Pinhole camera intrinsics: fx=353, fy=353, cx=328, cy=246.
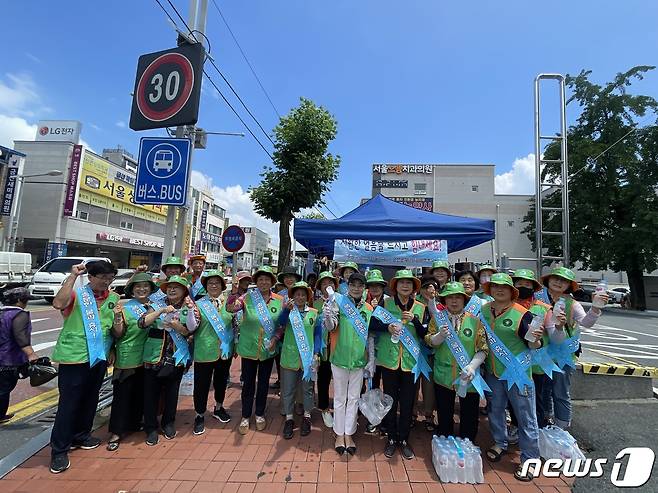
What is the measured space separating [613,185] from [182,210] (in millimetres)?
26376

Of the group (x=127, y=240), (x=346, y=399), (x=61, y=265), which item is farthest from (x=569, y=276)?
(x=127, y=240)

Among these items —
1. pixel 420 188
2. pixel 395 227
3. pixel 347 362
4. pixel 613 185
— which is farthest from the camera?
pixel 420 188

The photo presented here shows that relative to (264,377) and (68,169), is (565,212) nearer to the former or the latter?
(264,377)

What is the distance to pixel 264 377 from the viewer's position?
385cm

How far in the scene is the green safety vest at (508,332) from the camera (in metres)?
3.12

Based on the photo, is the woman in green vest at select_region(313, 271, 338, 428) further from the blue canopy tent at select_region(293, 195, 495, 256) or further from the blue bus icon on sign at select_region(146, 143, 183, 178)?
the blue bus icon on sign at select_region(146, 143, 183, 178)

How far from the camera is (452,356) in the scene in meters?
3.30

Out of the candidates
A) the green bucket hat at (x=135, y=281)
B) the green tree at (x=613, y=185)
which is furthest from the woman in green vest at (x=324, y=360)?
the green tree at (x=613, y=185)

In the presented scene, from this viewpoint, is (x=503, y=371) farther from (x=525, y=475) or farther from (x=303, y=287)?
(x=303, y=287)

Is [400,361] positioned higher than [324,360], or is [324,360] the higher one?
[400,361]

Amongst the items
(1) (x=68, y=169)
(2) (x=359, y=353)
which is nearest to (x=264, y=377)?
(2) (x=359, y=353)

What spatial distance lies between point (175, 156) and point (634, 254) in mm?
26776

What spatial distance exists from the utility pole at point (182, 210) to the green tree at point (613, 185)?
68.5ft

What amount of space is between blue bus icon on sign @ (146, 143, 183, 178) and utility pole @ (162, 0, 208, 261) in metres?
0.20
